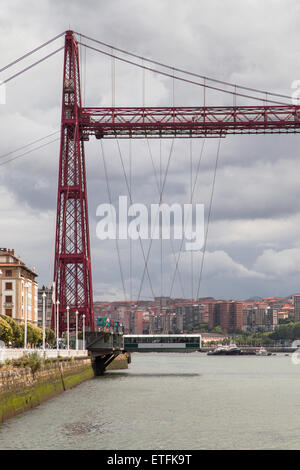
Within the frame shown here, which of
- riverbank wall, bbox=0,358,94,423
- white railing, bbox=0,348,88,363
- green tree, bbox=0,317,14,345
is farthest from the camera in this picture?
green tree, bbox=0,317,14,345

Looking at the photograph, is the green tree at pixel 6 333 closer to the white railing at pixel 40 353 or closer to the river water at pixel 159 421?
the white railing at pixel 40 353

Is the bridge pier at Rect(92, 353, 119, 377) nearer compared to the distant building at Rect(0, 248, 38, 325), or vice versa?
the bridge pier at Rect(92, 353, 119, 377)

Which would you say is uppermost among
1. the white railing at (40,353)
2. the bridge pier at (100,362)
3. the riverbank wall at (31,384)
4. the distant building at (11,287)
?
the distant building at (11,287)

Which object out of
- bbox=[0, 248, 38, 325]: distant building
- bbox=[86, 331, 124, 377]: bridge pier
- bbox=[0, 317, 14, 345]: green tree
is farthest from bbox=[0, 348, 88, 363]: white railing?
bbox=[0, 248, 38, 325]: distant building

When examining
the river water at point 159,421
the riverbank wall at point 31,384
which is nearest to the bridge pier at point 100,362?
the riverbank wall at point 31,384

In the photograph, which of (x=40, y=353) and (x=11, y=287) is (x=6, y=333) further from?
(x=11, y=287)

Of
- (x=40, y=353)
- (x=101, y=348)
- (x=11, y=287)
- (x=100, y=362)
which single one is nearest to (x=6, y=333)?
(x=101, y=348)

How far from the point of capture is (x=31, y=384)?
114 ft

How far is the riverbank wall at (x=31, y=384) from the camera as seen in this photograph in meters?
29.1

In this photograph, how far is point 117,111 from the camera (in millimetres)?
66688

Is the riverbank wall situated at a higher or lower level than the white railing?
lower

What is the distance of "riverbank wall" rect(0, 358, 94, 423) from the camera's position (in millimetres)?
29109

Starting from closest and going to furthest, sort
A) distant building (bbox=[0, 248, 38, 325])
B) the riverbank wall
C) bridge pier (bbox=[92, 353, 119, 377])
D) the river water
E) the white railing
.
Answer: the river water < the riverbank wall < the white railing < bridge pier (bbox=[92, 353, 119, 377]) < distant building (bbox=[0, 248, 38, 325])

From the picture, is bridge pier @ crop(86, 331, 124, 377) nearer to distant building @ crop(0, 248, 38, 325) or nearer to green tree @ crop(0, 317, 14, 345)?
green tree @ crop(0, 317, 14, 345)
